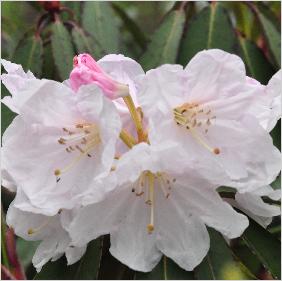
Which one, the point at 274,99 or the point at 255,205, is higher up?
the point at 274,99

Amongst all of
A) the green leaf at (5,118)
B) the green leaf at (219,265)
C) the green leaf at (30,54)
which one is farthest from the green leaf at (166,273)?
the green leaf at (30,54)

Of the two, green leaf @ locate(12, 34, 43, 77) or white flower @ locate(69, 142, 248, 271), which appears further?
green leaf @ locate(12, 34, 43, 77)

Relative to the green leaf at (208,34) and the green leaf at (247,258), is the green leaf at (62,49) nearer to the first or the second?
the green leaf at (208,34)

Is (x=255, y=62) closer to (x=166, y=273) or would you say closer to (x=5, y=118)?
(x=5, y=118)

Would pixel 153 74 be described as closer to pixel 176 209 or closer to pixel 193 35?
pixel 176 209

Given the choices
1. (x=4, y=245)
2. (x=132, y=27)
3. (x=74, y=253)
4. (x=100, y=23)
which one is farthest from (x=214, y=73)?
(x=132, y=27)

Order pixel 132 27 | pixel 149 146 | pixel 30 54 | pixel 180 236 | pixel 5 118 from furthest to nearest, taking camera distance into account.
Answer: pixel 132 27
pixel 30 54
pixel 5 118
pixel 180 236
pixel 149 146

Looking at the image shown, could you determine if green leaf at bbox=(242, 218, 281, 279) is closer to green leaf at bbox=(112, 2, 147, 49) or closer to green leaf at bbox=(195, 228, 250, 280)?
green leaf at bbox=(195, 228, 250, 280)

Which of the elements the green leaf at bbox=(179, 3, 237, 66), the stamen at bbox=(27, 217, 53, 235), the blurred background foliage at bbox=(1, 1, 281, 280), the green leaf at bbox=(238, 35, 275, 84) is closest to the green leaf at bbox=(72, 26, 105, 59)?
the blurred background foliage at bbox=(1, 1, 281, 280)
